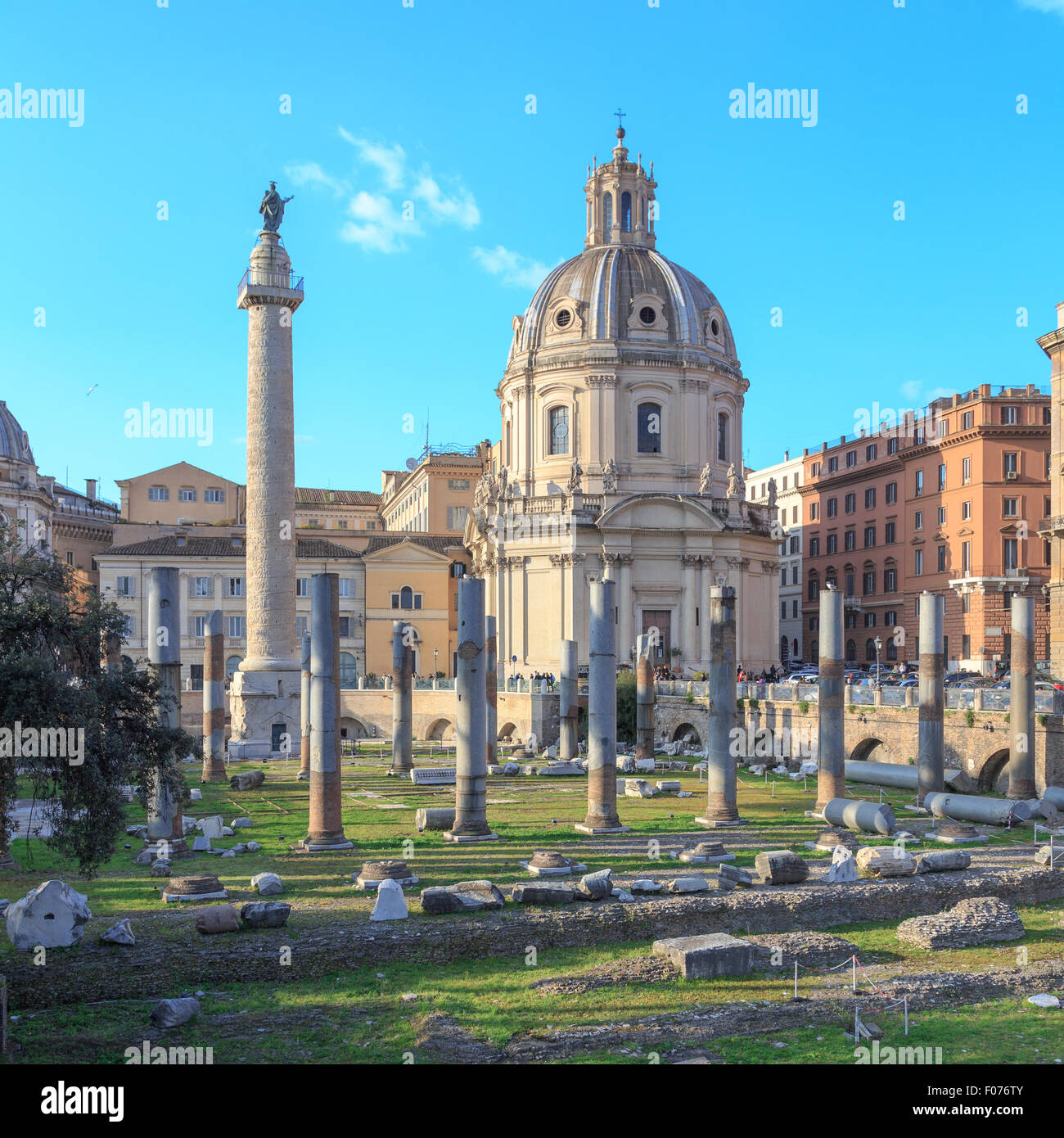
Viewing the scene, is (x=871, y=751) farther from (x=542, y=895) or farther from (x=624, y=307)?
(x=624, y=307)

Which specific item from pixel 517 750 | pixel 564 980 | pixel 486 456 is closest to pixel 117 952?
pixel 564 980

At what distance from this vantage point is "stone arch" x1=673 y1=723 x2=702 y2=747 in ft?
133

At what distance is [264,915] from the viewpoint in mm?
13156

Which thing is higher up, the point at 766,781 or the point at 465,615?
the point at 465,615

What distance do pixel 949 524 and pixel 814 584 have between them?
15501 mm

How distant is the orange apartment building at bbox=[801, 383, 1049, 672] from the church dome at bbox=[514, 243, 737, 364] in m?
11.7

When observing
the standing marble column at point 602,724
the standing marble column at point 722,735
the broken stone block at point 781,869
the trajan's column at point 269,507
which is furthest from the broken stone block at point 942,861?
the trajan's column at point 269,507

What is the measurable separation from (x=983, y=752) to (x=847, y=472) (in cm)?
3890

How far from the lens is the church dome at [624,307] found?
53.0 m

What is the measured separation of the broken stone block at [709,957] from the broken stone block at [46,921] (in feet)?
22.1

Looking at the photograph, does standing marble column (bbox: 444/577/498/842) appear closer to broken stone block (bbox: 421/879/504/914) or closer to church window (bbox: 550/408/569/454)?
broken stone block (bbox: 421/879/504/914)

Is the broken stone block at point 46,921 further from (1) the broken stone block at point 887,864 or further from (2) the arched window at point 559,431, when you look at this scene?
(2) the arched window at point 559,431
